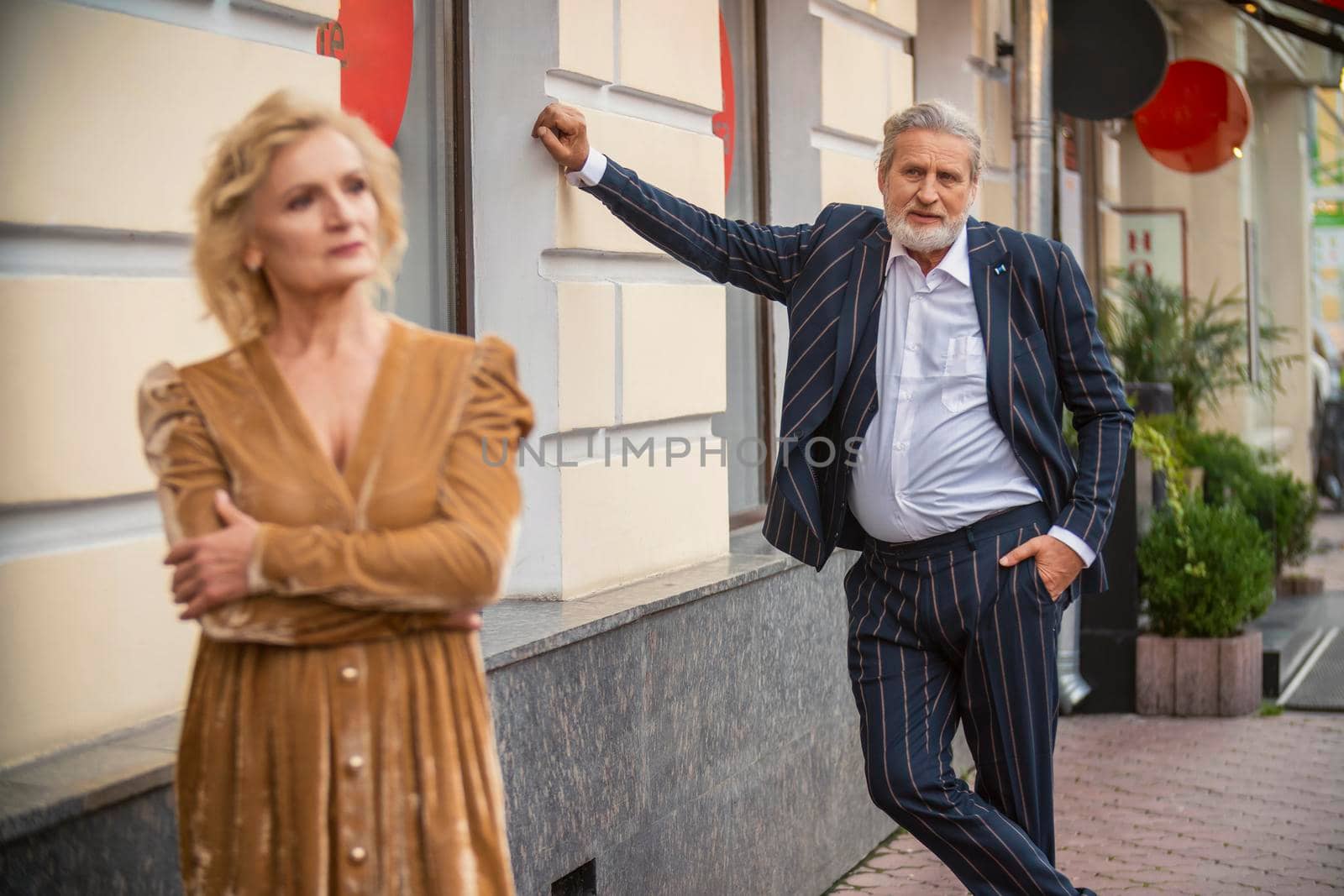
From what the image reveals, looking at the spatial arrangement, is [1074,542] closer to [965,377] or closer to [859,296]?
[965,377]

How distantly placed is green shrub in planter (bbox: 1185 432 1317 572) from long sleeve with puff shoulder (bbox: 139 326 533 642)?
8.68 metres

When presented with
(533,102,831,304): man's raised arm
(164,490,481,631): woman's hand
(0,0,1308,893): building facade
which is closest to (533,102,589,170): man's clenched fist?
(533,102,831,304): man's raised arm

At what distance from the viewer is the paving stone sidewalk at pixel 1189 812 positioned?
5.40m

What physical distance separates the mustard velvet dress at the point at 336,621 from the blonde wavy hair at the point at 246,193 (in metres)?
0.06

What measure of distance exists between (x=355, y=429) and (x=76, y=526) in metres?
0.81

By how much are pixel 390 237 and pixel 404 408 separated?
26cm

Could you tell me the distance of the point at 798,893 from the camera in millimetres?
5203

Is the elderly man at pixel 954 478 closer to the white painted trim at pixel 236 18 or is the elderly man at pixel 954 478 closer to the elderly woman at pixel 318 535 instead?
the white painted trim at pixel 236 18

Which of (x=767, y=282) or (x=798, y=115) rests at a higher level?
(x=798, y=115)

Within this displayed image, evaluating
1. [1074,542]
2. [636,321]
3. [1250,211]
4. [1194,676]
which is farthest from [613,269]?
[1250,211]

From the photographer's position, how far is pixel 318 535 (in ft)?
6.99

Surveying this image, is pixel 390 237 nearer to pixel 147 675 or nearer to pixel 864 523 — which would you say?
pixel 147 675

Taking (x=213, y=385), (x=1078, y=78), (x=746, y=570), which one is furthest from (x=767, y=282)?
(x=1078, y=78)

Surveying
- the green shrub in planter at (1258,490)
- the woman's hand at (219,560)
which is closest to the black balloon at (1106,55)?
the green shrub in planter at (1258,490)
